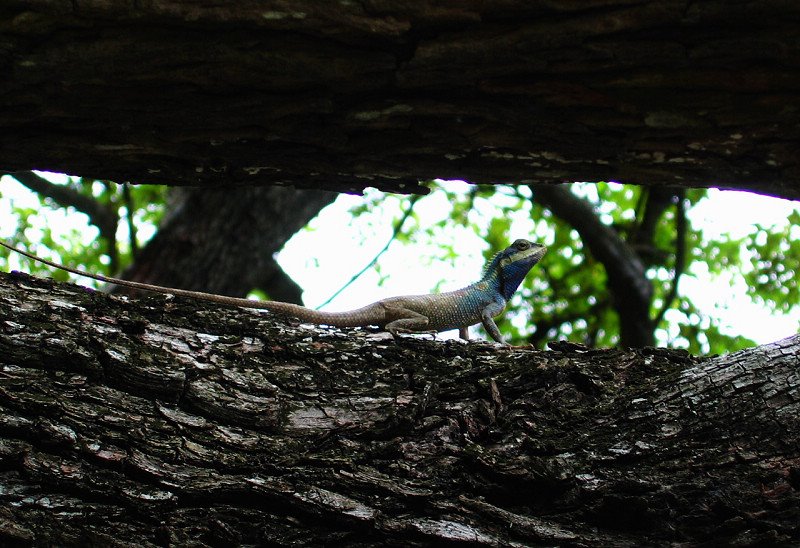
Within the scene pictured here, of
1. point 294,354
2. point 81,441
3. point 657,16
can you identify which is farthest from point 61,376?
point 657,16

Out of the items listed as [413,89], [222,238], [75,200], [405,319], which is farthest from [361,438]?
[75,200]

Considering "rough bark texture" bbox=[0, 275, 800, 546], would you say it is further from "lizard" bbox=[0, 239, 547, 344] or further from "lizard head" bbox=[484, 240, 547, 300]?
"lizard head" bbox=[484, 240, 547, 300]

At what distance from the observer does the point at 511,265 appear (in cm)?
820

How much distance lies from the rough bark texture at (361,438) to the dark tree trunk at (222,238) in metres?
4.57

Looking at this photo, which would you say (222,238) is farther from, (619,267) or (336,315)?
(619,267)

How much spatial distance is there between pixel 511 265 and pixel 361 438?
14.9ft

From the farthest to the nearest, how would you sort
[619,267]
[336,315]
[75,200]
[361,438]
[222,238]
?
[75,200] < [619,267] < [222,238] < [336,315] < [361,438]

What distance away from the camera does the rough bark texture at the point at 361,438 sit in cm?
356

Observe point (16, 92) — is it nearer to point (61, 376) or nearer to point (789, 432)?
point (61, 376)

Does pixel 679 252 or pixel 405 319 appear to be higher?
pixel 679 252

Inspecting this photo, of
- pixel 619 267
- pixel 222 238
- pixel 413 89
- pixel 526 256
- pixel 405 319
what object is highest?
pixel 619 267

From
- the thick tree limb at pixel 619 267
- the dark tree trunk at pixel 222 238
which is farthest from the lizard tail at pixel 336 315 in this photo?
the thick tree limb at pixel 619 267

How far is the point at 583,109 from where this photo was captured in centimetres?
384

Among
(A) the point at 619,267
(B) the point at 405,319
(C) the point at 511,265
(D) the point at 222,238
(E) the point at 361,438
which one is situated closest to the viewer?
(E) the point at 361,438
